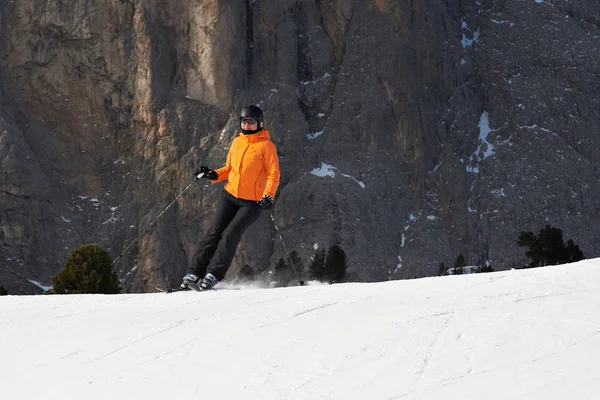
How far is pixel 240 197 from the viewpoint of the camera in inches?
397

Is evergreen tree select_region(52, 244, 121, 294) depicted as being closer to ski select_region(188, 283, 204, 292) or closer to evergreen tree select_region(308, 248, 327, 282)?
evergreen tree select_region(308, 248, 327, 282)

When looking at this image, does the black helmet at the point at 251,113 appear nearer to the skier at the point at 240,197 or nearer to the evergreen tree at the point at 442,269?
the skier at the point at 240,197

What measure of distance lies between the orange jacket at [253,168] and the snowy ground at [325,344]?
2089 millimetres

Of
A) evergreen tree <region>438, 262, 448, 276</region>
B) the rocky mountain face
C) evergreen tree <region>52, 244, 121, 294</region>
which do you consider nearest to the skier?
evergreen tree <region>52, 244, 121, 294</region>

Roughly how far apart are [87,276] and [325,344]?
1138 inches

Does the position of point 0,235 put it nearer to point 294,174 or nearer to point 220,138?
point 220,138

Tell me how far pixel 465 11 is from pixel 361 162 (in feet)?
55.2

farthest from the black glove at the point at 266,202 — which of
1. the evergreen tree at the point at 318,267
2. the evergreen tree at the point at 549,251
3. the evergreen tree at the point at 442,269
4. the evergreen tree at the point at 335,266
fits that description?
the evergreen tree at the point at 442,269

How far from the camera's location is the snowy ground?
17.0 ft

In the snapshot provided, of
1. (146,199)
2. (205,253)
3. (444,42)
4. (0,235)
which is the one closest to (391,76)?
(444,42)

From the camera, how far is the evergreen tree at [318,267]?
4669cm

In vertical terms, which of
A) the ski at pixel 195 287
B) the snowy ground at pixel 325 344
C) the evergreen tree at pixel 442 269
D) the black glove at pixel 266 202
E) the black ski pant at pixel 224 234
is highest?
the black glove at pixel 266 202

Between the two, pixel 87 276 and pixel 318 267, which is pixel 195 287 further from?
pixel 318 267

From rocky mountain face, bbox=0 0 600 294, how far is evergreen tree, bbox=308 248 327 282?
8.70ft
